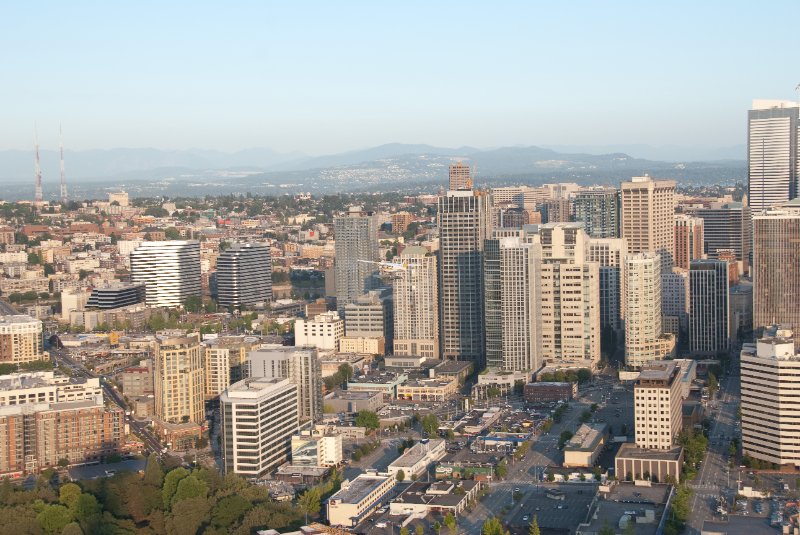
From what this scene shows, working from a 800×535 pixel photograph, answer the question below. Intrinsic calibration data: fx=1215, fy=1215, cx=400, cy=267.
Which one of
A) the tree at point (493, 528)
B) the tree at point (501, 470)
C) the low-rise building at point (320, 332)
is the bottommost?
the tree at point (501, 470)

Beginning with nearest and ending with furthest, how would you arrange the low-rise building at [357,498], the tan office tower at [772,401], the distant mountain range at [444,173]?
the low-rise building at [357,498], the tan office tower at [772,401], the distant mountain range at [444,173]

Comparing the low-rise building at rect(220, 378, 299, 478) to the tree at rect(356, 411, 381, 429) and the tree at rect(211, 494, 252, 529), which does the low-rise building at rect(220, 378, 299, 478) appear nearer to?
the tree at rect(211, 494, 252, 529)

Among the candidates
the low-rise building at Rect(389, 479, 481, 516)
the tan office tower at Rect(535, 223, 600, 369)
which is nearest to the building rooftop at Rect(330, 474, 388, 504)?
the low-rise building at Rect(389, 479, 481, 516)

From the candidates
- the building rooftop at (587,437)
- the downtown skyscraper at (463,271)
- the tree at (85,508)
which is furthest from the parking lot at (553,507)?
the downtown skyscraper at (463,271)

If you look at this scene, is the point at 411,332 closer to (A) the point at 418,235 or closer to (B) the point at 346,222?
(B) the point at 346,222

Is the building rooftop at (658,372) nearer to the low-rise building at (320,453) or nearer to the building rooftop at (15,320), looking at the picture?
the low-rise building at (320,453)
